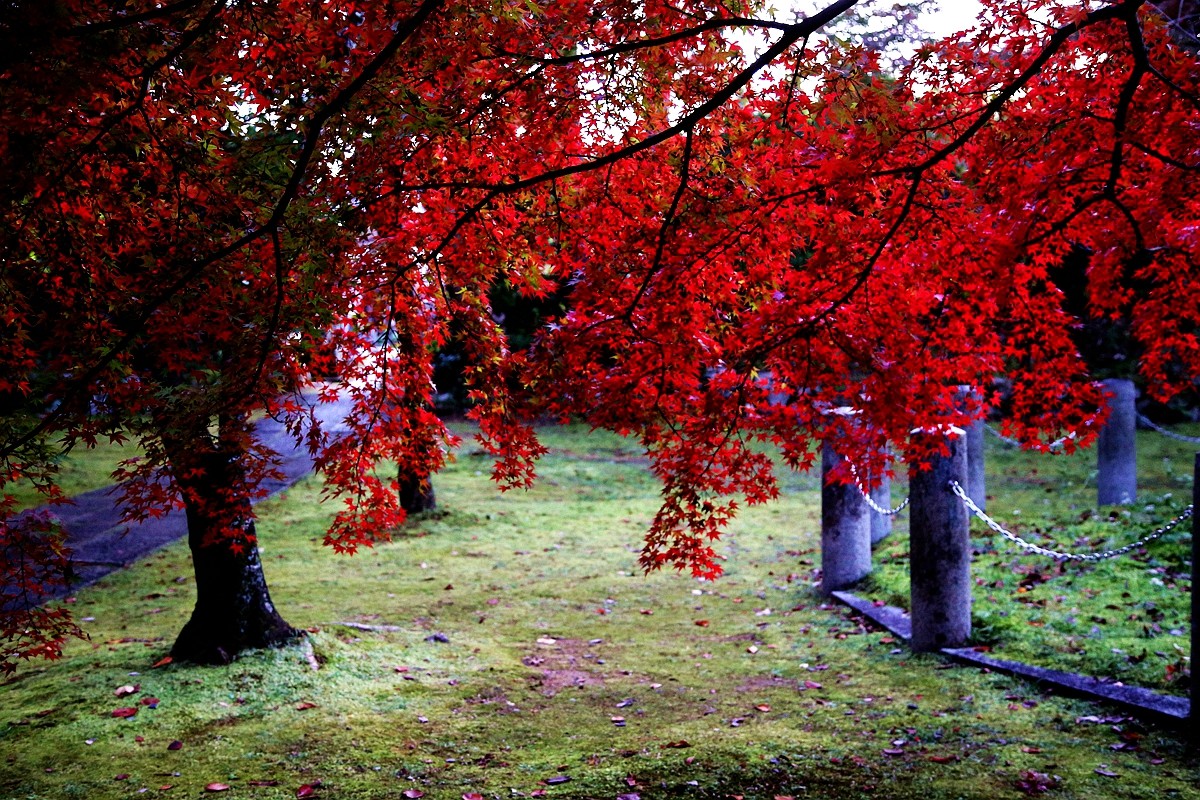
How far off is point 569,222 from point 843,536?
16.0 feet

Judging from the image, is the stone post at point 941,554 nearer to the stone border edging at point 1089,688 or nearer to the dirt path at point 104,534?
the stone border edging at point 1089,688

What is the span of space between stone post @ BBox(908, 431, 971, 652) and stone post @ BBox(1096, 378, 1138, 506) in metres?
5.41

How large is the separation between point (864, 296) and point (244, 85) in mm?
3169

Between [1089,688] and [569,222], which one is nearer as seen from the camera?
[569,222]

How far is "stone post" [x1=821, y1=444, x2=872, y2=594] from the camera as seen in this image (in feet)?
27.5

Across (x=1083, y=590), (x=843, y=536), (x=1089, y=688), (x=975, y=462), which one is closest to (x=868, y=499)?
(x=843, y=536)

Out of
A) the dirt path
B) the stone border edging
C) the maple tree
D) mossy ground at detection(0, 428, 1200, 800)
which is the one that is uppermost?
the maple tree

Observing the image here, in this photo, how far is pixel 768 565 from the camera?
1005 centimetres

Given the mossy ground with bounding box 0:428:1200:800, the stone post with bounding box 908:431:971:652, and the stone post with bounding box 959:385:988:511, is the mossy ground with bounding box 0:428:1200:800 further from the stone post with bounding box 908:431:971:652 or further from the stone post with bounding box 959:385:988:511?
the stone post with bounding box 959:385:988:511

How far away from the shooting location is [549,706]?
19.6 feet

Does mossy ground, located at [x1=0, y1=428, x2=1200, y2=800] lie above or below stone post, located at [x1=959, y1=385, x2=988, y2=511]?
below

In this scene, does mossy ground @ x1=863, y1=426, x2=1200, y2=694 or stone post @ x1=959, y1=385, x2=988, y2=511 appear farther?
stone post @ x1=959, y1=385, x2=988, y2=511

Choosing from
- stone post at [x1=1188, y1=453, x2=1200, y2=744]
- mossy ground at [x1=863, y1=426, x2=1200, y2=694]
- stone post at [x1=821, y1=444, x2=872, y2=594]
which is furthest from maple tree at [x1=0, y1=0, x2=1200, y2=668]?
stone post at [x1=821, y1=444, x2=872, y2=594]

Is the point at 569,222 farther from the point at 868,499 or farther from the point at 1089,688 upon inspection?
the point at 868,499
